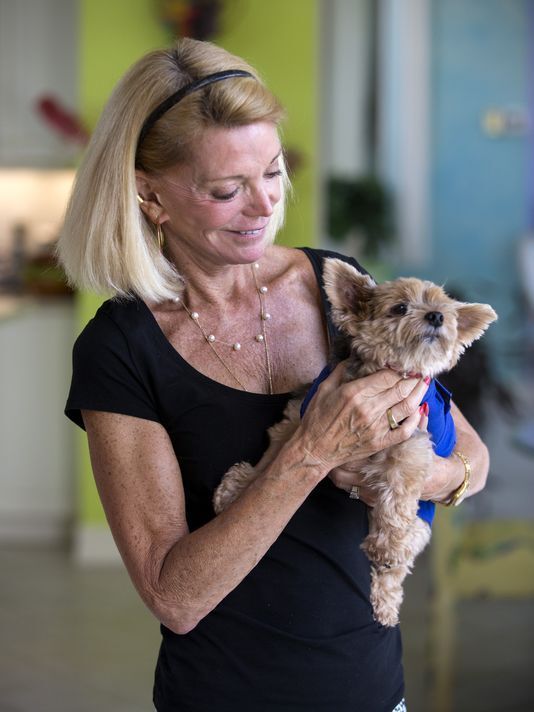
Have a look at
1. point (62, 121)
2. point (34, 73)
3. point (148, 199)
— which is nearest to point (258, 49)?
point (62, 121)

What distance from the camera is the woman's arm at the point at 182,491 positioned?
1.41 meters

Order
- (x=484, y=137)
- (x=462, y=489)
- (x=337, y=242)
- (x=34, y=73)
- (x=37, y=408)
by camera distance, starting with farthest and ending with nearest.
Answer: (x=484, y=137), (x=337, y=242), (x=34, y=73), (x=37, y=408), (x=462, y=489)

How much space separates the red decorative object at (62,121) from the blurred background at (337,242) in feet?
0.04

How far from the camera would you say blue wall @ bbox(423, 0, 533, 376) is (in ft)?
29.8

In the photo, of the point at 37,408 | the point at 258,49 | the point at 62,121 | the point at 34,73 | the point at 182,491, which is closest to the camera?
the point at 182,491

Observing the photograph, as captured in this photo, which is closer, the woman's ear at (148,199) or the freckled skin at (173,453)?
the freckled skin at (173,453)

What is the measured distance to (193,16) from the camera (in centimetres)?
475

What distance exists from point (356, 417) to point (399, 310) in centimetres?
21

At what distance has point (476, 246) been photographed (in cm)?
927

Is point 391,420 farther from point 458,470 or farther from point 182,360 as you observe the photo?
point 182,360

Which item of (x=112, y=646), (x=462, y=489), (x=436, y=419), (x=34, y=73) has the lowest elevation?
(x=112, y=646)

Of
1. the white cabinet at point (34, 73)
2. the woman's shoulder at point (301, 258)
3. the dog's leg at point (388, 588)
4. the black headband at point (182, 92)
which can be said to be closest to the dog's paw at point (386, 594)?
the dog's leg at point (388, 588)

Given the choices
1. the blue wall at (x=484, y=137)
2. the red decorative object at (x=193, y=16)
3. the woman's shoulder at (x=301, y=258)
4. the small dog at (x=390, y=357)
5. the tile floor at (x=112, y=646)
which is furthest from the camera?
the blue wall at (x=484, y=137)

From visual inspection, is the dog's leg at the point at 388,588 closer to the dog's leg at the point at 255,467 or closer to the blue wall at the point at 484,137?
the dog's leg at the point at 255,467
